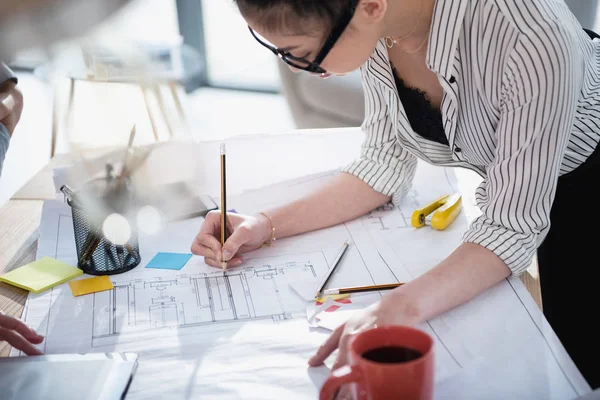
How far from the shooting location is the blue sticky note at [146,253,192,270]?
95cm

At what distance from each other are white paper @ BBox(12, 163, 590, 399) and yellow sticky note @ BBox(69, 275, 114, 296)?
0.01 meters

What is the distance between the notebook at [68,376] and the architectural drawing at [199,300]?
6 cm

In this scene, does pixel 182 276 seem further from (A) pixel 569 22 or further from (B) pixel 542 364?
(A) pixel 569 22

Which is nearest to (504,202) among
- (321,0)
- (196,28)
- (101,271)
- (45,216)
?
(321,0)

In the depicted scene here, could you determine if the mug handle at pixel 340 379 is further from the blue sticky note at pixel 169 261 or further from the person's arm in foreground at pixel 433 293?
the blue sticky note at pixel 169 261

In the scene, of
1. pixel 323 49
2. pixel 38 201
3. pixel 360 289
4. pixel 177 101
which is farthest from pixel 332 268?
pixel 177 101

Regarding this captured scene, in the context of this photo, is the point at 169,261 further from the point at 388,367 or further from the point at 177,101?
the point at 177,101

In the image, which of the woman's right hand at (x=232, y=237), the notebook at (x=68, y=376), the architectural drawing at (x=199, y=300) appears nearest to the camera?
the notebook at (x=68, y=376)

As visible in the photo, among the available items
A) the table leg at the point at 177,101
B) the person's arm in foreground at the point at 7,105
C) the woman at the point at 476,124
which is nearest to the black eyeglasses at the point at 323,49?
the woman at the point at 476,124

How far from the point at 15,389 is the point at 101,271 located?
253 mm

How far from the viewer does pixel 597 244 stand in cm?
99

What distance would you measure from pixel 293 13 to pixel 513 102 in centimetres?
29

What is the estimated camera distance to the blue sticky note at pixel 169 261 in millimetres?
952

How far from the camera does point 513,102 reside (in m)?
0.80
